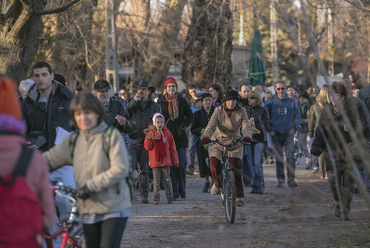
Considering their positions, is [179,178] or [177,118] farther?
[177,118]

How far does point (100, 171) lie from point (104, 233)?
0.46m

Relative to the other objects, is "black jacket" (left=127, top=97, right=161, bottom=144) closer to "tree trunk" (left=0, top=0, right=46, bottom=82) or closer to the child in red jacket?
the child in red jacket

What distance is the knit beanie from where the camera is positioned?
445cm

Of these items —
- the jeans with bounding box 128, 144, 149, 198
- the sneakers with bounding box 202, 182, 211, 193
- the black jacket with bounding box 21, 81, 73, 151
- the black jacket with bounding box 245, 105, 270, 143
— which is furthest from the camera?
the black jacket with bounding box 245, 105, 270, 143

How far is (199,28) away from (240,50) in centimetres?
3269

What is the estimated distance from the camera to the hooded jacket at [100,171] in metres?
5.31

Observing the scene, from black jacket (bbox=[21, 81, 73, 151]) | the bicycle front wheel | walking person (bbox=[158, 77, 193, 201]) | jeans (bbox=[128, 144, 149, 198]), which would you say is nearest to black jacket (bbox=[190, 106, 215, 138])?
walking person (bbox=[158, 77, 193, 201])

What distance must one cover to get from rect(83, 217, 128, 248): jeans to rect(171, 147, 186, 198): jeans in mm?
7850

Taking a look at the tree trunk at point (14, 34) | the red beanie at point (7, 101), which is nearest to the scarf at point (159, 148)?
the tree trunk at point (14, 34)

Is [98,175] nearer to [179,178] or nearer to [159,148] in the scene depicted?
[159,148]

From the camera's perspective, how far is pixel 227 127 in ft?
38.4

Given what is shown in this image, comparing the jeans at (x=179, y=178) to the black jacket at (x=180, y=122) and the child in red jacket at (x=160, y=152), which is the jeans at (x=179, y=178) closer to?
the black jacket at (x=180, y=122)

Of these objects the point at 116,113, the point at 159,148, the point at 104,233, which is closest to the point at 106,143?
the point at 104,233

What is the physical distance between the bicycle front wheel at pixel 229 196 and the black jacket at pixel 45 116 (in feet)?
12.4
